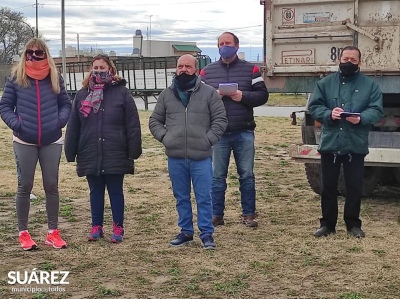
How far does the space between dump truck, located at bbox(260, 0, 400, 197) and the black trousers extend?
71 centimetres

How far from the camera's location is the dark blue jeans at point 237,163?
21.6 feet

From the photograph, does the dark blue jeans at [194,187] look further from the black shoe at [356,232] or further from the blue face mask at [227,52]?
the black shoe at [356,232]

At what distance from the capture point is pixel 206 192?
589 centimetres

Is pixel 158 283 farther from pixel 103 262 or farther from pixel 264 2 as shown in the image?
pixel 264 2

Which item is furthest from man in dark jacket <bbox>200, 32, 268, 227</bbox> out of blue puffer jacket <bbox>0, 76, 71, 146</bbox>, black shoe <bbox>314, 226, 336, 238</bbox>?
blue puffer jacket <bbox>0, 76, 71, 146</bbox>

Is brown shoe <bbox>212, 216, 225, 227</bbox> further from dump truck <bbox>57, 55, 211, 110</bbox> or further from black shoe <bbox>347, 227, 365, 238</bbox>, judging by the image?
dump truck <bbox>57, 55, 211, 110</bbox>

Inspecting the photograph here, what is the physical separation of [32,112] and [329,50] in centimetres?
333

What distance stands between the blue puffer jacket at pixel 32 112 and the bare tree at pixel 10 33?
60.3 meters

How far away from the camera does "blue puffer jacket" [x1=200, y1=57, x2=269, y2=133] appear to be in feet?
21.2

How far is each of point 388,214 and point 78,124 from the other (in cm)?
348

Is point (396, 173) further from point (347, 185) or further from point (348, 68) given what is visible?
point (348, 68)

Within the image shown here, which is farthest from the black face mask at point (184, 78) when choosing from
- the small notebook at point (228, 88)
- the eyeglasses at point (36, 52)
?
the eyeglasses at point (36, 52)

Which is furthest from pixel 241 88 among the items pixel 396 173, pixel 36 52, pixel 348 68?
pixel 396 173

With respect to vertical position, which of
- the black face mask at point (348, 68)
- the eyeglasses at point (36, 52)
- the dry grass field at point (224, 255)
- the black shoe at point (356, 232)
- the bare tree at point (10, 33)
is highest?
the bare tree at point (10, 33)
